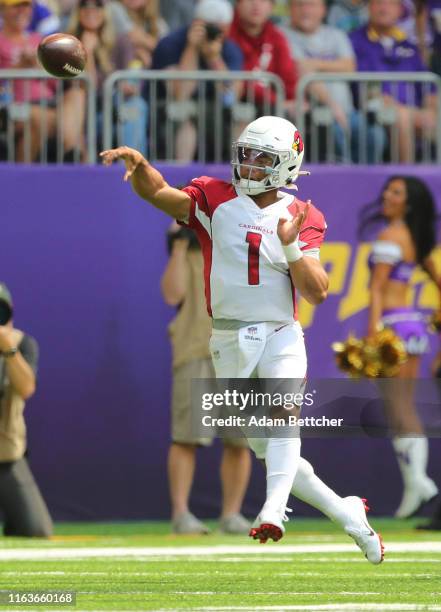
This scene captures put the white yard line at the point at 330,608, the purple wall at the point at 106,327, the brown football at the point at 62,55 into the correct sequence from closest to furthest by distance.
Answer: the white yard line at the point at 330,608, the brown football at the point at 62,55, the purple wall at the point at 106,327

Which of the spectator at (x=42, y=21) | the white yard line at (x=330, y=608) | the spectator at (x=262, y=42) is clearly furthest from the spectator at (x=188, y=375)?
the white yard line at (x=330, y=608)

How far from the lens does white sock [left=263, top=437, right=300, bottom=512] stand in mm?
6695

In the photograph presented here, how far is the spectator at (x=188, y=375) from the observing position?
34.0 ft

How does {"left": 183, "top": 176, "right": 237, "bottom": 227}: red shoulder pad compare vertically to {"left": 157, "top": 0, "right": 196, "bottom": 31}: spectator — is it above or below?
below

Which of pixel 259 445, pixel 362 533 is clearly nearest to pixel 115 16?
pixel 259 445

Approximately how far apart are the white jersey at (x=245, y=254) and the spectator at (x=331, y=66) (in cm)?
436

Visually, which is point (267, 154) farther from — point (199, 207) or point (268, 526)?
point (268, 526)

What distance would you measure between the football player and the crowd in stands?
160 inches

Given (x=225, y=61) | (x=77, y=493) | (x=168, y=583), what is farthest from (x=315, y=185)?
(x=168, y=583)

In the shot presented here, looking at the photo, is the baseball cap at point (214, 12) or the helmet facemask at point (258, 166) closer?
the helmet facemask at point (258, 166)

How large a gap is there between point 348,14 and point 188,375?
416 cm

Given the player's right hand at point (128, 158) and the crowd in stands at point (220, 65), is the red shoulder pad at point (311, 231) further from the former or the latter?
the crowd in stands at point (220, 65)

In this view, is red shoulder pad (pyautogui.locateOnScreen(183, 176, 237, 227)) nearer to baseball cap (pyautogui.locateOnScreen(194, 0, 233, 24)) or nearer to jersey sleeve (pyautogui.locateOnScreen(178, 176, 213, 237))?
jersey sleeve (pyautogui.locateOnScreen(178, 176, 213, 237))

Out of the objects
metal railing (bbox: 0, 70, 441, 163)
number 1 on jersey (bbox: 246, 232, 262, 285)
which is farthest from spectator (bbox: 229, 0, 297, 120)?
number 1 on jersey (bbox: 246, 232, 262, 285)
